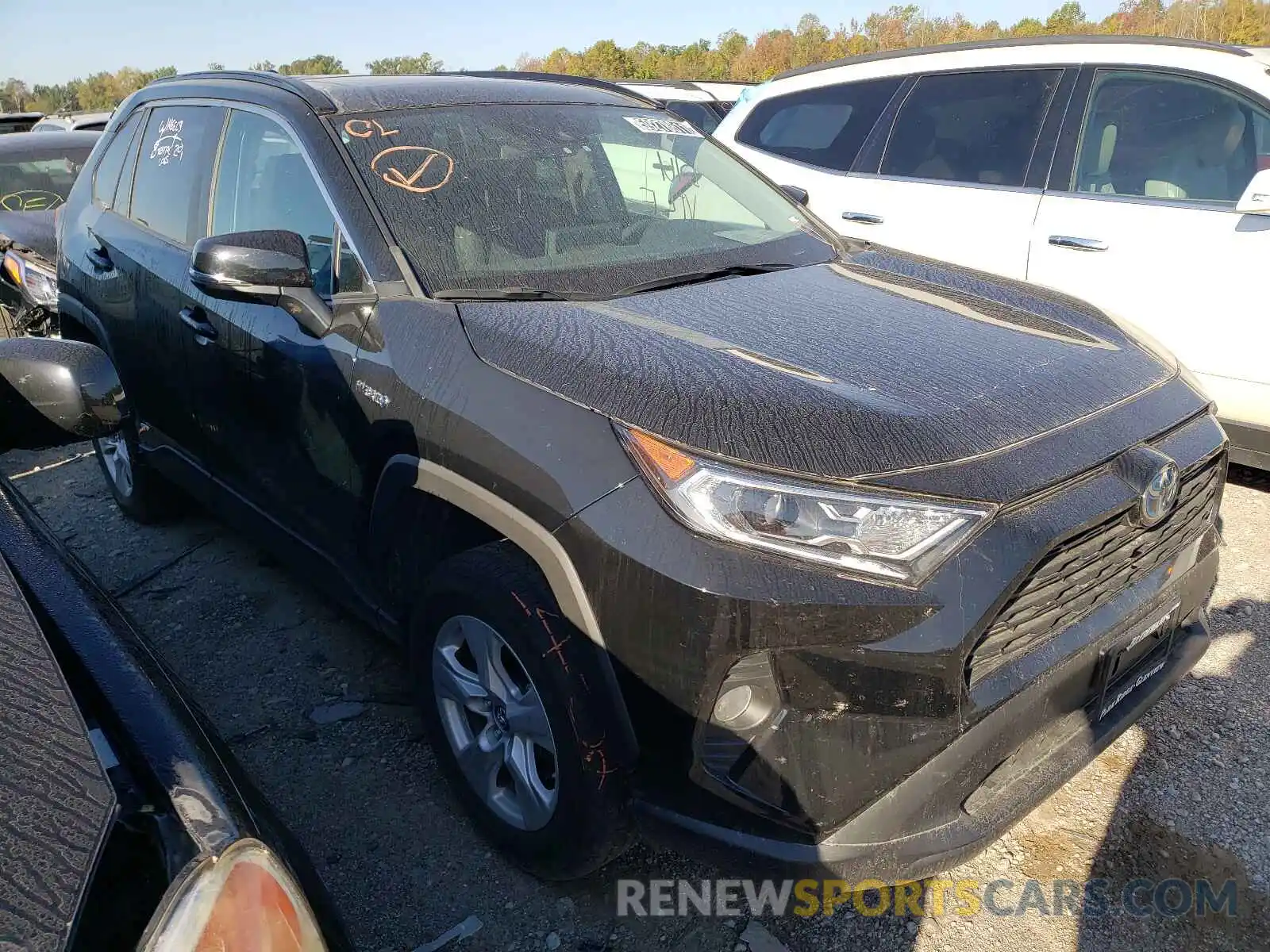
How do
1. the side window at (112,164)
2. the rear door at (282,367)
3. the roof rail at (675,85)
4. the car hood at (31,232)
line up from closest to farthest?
the rear door at (282,367) → the side window at (112,164) → the car hood at (31,232) → the roof rail at (675,85)

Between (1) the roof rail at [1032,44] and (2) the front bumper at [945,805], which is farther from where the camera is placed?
(1) the roof rail at [1032,44]

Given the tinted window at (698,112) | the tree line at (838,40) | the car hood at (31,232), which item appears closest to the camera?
the car hood at (31,232)

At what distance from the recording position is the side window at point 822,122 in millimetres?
5145

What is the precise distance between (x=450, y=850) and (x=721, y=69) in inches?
1339

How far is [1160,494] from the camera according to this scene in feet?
6.39

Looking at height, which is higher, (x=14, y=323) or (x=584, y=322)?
(x=584, y=322)

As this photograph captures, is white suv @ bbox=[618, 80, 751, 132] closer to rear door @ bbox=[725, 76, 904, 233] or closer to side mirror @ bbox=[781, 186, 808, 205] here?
rear door @ bbox=[725, 76, 904, 233]

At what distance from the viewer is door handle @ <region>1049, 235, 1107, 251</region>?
4.19 m

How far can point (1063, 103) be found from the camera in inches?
175

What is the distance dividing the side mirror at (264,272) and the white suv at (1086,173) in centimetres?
271

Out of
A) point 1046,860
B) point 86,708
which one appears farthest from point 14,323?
point 1046,860

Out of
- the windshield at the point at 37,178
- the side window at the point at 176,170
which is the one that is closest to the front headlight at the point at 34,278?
the windshield at the point at 37,178

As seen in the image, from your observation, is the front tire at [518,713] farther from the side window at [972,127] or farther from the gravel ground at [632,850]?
the side window at [972,127]

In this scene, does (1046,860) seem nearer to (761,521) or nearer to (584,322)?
(761,521)
